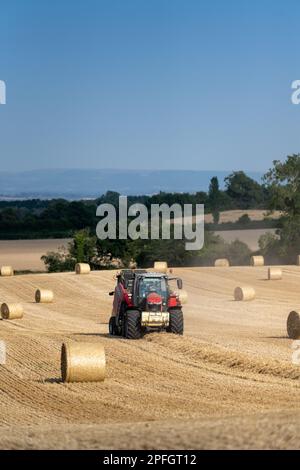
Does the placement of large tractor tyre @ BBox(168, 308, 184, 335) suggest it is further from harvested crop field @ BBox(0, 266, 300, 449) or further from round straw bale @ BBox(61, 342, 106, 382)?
round straw bale @ BBox(61, 342, 106, 382)

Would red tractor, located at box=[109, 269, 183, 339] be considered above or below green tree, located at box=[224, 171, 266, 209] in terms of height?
below

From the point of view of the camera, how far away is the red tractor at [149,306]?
2698 cm

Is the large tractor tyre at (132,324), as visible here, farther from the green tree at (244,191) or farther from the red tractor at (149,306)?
the green tree at (244,191)

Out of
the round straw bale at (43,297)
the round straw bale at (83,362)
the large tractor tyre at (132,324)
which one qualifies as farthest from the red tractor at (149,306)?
the round straw bale at (43,297)

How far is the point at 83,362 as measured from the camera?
20406 mm

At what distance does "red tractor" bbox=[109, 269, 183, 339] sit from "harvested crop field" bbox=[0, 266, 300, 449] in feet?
1.49

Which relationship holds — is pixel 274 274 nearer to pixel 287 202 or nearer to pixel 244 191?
pixel 287 202

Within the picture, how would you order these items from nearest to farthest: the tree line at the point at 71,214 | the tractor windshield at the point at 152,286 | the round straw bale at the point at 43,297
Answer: the tractor windshield at the point at 152,286 < the round straw bale at the point at 43,297 < the tree line at the point at 71,214

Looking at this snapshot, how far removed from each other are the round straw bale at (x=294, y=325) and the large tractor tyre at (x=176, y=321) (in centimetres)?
292

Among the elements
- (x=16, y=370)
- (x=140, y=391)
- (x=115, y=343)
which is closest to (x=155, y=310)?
(x=115, y=343)

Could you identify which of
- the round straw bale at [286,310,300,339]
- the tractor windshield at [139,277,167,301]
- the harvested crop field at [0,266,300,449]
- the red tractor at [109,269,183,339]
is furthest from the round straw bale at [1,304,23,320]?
the round straw bale at [286,310,300,339]

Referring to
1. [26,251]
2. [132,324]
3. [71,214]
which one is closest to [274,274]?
[132,324]

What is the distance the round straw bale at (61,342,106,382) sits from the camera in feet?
66.4

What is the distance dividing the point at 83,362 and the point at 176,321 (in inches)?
283
